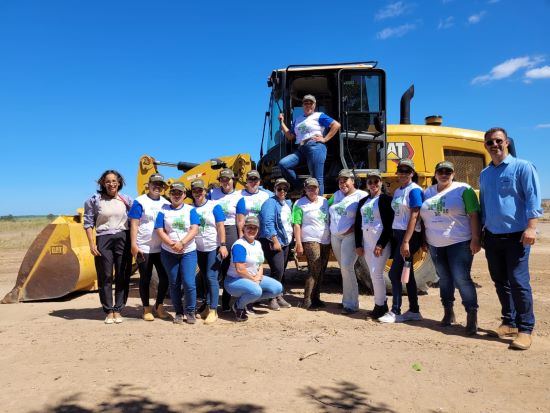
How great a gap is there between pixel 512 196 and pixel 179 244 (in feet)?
12.0

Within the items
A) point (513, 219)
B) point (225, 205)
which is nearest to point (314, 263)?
point (225, 205)

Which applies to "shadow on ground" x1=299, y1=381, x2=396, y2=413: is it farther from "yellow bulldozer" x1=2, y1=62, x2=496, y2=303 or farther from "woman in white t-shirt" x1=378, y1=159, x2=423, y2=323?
"yellow bulldozer" x1=2, y1=62, x2=496, y2=303

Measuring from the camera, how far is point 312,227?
5.92m

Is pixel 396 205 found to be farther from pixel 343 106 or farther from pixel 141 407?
pixel 141 407

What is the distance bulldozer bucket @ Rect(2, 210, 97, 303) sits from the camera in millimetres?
6895

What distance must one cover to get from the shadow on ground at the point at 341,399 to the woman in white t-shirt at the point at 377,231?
217cm

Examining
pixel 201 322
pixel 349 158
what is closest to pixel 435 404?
pixel 201 322

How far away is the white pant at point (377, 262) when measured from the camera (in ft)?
18.0

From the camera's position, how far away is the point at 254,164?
8508 millimetres

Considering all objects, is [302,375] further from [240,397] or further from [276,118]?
[276,118]

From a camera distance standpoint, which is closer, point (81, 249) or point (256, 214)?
point (256, 214)

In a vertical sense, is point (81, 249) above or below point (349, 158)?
below

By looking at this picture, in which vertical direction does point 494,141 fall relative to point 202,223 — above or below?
above

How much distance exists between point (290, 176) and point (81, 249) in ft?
11.6
